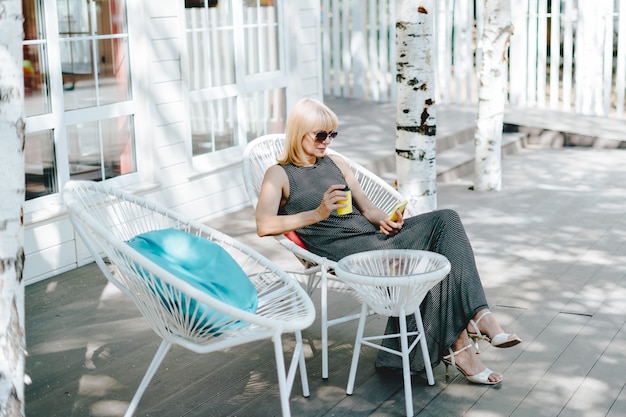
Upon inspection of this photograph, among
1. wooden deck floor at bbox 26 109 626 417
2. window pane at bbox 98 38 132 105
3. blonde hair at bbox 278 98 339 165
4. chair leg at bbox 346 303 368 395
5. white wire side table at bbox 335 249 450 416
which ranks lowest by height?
wooden deck floor at bbox 26 109 626 417

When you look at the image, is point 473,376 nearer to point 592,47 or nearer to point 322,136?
point 322,136

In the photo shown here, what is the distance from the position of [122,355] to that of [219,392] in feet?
2.13

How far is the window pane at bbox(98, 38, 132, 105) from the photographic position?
568cm

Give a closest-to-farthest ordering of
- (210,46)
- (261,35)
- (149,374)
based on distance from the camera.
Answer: (149,374), (210,46), (261,35)

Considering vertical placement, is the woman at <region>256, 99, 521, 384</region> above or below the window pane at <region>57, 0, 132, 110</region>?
below

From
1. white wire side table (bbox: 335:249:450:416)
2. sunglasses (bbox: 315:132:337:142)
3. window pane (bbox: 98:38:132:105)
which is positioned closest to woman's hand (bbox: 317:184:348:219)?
white wire side table (bbox: 335:249:450:416)

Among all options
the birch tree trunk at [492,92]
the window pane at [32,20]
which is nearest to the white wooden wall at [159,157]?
the window pane at [32,20]

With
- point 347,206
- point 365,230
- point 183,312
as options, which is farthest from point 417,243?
point 183,312

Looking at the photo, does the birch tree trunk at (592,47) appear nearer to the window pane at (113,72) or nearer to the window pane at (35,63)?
the window pane at (113,72)

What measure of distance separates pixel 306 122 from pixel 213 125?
298 cm

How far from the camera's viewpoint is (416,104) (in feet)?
17.4

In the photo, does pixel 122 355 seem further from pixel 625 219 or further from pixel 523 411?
pixel 625 219

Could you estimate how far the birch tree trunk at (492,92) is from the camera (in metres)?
7.07

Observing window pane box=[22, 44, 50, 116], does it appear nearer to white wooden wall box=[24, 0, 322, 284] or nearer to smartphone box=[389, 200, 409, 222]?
white wooden wall box=[24, 0, 322, 284]
